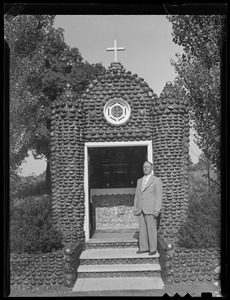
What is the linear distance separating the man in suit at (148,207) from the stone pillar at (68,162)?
119cm

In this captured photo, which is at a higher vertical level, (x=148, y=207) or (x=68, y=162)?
(x=68, y=162)

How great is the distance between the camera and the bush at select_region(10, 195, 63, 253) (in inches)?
279

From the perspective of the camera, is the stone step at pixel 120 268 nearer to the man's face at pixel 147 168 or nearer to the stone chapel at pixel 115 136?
the stone chapel at pixel 115 136

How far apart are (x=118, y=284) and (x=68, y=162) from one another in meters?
2.57

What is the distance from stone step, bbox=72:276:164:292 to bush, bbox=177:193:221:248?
830 millimetres

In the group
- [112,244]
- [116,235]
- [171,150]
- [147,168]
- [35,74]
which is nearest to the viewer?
[35,74]

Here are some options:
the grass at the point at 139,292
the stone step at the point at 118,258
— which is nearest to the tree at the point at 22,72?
the grass at the point at 139,292

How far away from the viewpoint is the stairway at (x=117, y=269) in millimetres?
7176

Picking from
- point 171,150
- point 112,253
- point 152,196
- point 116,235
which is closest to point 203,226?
point 152,196

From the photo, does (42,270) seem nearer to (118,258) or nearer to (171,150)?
(118,258)

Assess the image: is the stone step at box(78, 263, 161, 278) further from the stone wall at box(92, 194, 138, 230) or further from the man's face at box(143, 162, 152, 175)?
the stone wall at box(92, 194, 138, 230)

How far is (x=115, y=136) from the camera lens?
870 cm

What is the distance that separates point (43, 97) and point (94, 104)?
102 cm

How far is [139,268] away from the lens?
25.1 feet
